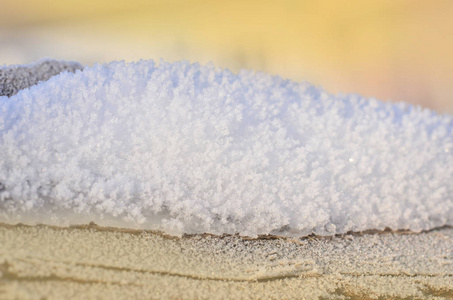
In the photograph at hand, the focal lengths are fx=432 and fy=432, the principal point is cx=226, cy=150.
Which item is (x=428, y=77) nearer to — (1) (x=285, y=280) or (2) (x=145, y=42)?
(2) (x=145, y=42)

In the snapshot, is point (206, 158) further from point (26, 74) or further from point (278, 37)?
point (278, 37)

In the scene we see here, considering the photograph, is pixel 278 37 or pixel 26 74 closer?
pixel 26 74

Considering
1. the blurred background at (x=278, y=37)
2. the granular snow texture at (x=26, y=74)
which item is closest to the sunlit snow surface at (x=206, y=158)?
the granular snow texture at (x=26, y=74)

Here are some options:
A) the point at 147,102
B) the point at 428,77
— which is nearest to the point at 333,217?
the point at 147,102

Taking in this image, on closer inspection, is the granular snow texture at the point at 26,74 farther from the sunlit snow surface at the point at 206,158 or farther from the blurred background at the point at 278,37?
the blurred background at the point at 278,37

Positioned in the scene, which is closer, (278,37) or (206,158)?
(206,158)

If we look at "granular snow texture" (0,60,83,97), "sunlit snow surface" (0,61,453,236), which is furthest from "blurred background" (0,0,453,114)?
"sunlit snow surface" (0,61,453,236)

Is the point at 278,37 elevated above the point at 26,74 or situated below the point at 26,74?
above

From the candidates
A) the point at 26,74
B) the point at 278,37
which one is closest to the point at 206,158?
the point at 26,74
